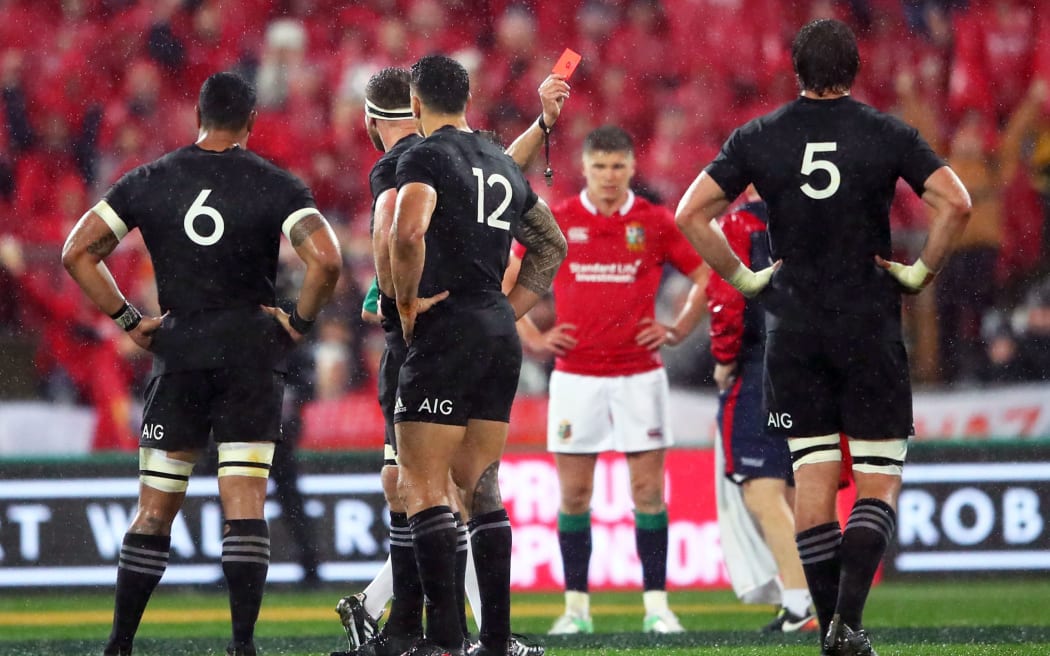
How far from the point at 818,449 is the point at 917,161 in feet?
3.42

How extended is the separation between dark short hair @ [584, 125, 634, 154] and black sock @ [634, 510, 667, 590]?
1.87m

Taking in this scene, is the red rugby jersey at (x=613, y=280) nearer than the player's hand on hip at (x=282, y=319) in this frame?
No

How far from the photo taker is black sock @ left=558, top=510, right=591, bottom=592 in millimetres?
7805

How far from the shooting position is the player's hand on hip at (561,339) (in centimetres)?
809

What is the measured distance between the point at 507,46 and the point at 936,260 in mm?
9023

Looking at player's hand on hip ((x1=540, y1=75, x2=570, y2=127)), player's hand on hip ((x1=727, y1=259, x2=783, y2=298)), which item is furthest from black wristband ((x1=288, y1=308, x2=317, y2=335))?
player's hand on hip ((x1=727, y1=259, x2=783, y2=298))

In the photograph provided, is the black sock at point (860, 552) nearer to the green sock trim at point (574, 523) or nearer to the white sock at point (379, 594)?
the white sock at point (379, 594)

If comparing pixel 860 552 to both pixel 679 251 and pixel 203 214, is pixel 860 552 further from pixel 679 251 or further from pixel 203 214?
pixel 679 251

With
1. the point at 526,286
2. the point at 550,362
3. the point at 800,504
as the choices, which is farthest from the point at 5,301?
the point at 800,504

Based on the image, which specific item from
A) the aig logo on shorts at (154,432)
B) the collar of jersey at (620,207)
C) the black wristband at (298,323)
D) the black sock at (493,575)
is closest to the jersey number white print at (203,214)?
the black wristband at (298,323)

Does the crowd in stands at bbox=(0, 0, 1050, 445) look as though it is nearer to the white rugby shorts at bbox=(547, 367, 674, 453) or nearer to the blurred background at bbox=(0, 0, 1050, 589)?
the blurred background at bbox=(0, 0, 1050, 589)

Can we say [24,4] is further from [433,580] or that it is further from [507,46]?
[433,580]

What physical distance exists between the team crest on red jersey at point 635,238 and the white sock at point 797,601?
75.1 inches

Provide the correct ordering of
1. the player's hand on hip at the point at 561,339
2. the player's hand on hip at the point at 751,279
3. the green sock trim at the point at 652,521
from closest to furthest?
the player's hand on hip at the point at 751,279 → the green sock trim at the point at 652,521 → the player's hand on hip at the point at 561,339
